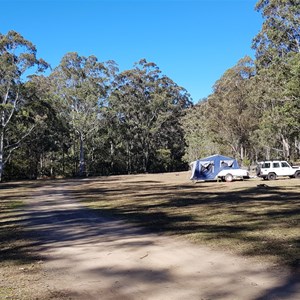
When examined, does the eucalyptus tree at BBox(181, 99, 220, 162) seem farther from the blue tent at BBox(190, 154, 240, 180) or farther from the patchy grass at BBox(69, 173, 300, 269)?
the patchy grass at BBox(69, 173, 300, 269)

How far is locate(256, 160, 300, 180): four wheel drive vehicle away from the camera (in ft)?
103

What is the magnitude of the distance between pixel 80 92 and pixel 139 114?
15.1 m

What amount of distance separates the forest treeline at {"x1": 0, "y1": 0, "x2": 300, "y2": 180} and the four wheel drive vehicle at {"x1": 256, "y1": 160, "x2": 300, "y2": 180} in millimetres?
4038

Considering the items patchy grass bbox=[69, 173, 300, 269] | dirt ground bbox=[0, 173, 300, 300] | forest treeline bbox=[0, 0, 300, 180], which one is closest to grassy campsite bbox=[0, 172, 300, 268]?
patchy grass bbox=[69, 173, 300, 269]

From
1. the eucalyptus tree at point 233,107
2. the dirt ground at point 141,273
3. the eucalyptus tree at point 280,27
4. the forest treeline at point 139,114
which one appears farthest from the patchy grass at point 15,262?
the eucalyptus tree at point 233,107

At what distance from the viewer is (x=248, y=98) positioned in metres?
46.8

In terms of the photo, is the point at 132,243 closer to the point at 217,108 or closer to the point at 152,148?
the point at 217,108

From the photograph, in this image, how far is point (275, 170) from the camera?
31531mm

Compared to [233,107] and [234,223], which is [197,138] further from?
[234,223]

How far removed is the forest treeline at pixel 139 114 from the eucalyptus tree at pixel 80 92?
14 centimetres

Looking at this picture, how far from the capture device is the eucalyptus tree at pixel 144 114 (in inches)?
2491

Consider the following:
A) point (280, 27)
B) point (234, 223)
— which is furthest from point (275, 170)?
point (234, 223)

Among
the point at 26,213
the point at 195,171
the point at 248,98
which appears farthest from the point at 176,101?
the point at 26,213

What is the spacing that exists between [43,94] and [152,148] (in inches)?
1054
